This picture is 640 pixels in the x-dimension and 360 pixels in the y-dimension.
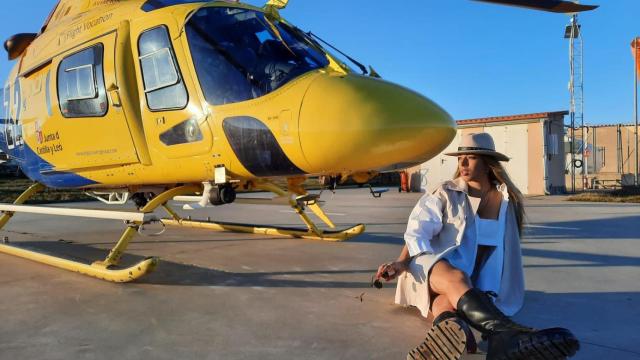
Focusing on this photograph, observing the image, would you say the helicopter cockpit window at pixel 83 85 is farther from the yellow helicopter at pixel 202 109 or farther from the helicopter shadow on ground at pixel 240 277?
the helicopter shadow on ground at pixel 240 277

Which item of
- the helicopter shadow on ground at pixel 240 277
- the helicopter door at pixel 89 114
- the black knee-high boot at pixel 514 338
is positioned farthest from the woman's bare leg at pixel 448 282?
the helicopter door at pixel 89 114

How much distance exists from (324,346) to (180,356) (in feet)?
2.62

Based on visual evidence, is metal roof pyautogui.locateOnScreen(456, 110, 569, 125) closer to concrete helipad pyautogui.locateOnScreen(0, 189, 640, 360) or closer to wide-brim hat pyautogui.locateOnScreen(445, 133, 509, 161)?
concrete helipad pyautogui.locateOnScreen(0, 189, 640, 360)

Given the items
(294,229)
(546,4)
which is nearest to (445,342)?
(546,4)

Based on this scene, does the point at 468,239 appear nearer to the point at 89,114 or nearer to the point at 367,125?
the point at 367,125

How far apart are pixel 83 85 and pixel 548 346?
4935 millimetres

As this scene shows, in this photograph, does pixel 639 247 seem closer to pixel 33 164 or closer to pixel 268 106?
pixel 268 106

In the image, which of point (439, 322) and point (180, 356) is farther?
point (180, 356)

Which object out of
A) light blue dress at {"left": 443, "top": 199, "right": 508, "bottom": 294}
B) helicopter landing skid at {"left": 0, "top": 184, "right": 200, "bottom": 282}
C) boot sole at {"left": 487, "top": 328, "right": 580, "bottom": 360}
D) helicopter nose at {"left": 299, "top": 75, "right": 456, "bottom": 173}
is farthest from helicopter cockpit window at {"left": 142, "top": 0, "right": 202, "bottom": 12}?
boot sole at {"left": 487, "top": 328, "right": 580, "bottom": 360}

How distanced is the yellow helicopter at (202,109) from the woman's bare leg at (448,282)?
1.03 m

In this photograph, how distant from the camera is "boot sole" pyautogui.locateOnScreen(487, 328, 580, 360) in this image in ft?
6.36

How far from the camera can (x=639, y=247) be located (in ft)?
20.6

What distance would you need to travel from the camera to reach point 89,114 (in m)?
5.15

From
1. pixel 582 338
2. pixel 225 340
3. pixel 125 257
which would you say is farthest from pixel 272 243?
pixel 582 338
